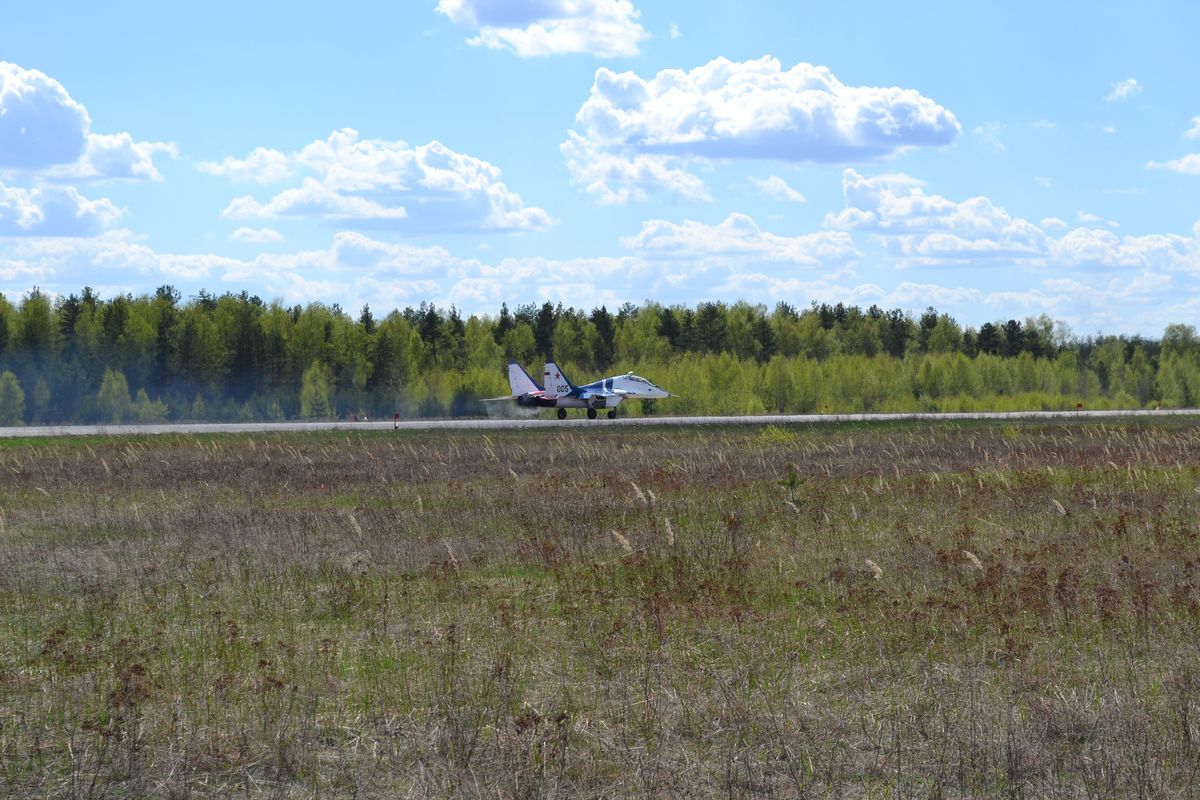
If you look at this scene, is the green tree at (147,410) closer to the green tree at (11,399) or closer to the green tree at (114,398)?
the green tree at (114,398)

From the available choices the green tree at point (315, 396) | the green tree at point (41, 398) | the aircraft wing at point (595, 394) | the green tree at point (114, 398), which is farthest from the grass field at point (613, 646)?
the green tree at point (41, 398)

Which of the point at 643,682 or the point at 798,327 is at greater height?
the point at 798,327

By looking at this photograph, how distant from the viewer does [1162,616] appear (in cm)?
839

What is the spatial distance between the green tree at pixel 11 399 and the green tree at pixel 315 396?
14482mm

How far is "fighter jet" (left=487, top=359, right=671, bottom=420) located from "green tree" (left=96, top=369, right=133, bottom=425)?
22.9 m

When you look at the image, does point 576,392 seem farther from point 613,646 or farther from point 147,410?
point 613,646

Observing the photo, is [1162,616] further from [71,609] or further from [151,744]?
[71,609]

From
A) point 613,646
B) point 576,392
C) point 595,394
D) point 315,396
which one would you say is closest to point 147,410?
point 315,396

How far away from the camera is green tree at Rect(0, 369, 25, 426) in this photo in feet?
192

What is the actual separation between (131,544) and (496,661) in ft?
24.2

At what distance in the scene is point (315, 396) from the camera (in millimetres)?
65562

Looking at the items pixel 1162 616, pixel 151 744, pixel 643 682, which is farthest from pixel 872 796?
pixel 1162 616

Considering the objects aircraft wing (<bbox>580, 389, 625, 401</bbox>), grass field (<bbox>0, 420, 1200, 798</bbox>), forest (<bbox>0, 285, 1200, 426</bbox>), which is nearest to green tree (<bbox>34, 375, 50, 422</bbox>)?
forest (<bbox>0, 285, 1200, 426</bbox>)

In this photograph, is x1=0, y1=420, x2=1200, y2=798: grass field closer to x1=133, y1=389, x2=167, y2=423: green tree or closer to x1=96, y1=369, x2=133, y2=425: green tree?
x1=133, y1=389, x2=167, y2=423: green tree
